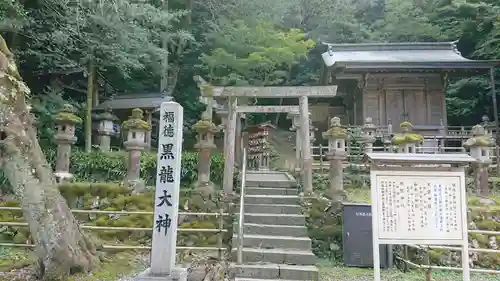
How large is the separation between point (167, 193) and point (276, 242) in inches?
109

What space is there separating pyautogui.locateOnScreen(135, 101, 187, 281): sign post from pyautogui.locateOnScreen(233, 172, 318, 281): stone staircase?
5.63ft

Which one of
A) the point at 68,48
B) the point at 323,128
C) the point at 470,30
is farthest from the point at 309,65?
the point at 68,48

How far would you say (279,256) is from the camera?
6.53m

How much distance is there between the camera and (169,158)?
5152 millimetres

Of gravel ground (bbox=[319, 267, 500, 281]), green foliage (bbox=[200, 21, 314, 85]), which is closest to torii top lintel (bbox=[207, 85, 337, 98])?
gravel ground (bbox=[319, 267, 500, 281])

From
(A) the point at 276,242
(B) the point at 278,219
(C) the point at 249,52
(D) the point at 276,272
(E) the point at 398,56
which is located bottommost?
(D) the point at 276,272

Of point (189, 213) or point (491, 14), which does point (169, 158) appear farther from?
point (491, 14)

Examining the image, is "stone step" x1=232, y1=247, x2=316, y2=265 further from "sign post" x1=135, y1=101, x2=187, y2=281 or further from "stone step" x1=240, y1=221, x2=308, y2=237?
"sign post" x1=135, y1=101, x2=187, y2=281

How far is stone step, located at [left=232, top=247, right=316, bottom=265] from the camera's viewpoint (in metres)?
6.45

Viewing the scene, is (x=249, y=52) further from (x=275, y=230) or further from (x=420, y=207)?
(x=420, y=207)

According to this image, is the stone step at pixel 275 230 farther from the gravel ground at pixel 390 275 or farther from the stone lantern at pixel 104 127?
the stone lantern at pixel 104 127

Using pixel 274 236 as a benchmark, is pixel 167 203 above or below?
above

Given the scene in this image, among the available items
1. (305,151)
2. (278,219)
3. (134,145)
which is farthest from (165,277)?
(305,151)

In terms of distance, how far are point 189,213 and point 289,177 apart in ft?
10.5
